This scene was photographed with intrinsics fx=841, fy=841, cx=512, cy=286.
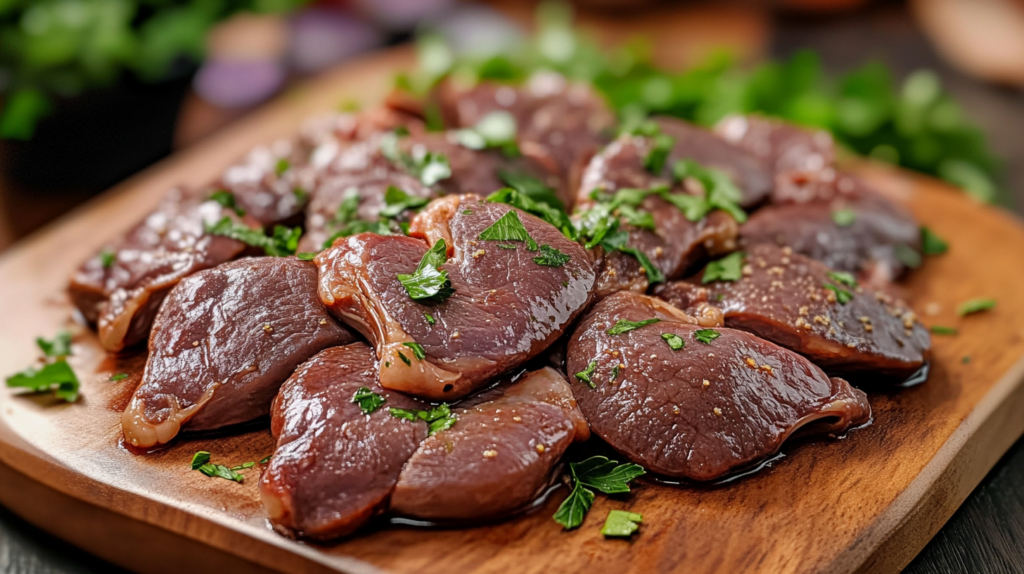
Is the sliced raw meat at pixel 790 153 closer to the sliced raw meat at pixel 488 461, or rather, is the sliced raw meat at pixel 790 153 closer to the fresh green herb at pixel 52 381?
the sliced raw meat at pixel 488 461

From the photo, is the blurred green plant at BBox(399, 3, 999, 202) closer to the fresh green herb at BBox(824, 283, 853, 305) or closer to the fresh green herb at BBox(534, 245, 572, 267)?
the fresh green herb at BBox(824, 283, 853, 305)

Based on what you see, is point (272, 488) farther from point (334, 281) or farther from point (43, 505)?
point (43, 505)

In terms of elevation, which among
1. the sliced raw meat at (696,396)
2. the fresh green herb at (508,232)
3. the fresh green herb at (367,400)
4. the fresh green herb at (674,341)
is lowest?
the sliced raw meat at (696,396)

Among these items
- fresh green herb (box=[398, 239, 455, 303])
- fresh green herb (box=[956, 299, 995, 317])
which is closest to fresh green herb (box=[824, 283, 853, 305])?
fresh green herb (box=[956, 299, 995, 317])

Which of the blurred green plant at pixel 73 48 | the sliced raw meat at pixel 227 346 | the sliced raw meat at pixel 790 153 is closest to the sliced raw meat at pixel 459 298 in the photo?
the sliced raw meat at pixel 227 346

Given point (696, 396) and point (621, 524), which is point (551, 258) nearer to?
point (696, 396)

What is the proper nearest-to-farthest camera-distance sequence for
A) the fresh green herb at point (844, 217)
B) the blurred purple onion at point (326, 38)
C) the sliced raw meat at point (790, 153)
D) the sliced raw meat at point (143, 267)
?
1. the sliced raw meat at point (143, 267)
2. the fresh green herb at point (844, 217)
3. the sliced raw meat at point (790, 153)
4. the blurred purple onion at point (326, 38)

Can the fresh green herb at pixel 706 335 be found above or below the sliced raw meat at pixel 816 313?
above
